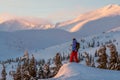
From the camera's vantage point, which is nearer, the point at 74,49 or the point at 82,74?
the point at 82,74

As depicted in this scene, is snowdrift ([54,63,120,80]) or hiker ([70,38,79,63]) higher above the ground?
hiker ([70,38,79,63])

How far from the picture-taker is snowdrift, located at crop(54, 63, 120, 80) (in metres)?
39.0

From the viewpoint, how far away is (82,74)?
40250mm

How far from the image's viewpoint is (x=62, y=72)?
4284 cm

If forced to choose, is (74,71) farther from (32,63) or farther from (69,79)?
(32,63)

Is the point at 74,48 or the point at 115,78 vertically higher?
the point at 74,48

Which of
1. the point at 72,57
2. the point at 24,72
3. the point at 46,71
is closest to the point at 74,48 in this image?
the point at 72,57

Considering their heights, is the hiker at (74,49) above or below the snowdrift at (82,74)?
above

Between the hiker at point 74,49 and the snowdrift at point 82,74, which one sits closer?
the snowdrift at point 82,74

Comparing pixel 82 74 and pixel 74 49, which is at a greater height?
pixel 74 49

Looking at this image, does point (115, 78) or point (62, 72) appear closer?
point (115, 78)

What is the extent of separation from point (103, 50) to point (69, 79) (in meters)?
53.0

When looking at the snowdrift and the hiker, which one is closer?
the snowdrift

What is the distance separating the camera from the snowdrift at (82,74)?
39.0 m
